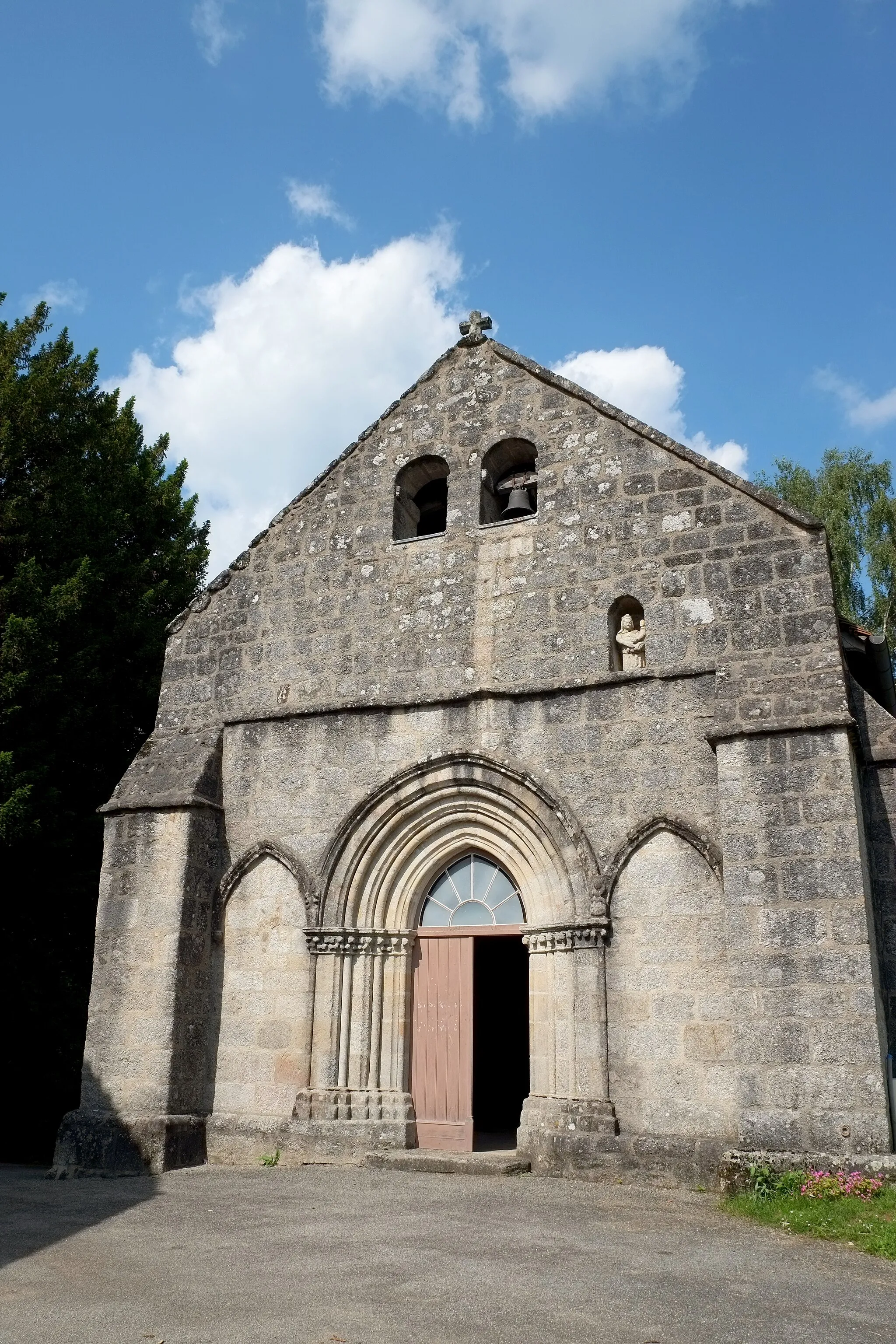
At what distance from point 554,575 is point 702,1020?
3955 mm

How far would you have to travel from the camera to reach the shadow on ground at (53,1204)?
21.0 ft

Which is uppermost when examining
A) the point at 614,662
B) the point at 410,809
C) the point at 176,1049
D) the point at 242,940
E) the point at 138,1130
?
the point at 614,662

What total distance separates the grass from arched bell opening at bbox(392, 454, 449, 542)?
6337 mm

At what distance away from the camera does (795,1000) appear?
7.58 m

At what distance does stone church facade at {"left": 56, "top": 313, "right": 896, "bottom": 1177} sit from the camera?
26.2 feet

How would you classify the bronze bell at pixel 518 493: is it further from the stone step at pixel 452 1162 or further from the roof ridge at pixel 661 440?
the stone step at pixel 452 1162

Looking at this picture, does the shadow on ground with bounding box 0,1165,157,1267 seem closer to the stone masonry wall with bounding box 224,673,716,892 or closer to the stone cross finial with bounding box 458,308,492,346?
the stone masonry wall with bounding box 224,673,716,892

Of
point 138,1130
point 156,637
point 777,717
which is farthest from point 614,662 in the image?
point 156,637

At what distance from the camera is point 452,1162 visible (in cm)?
856

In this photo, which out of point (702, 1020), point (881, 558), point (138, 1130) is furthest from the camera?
point (881, 558)

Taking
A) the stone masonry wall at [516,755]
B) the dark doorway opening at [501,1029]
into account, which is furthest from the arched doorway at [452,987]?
the dark doorway opening at [501,1029]

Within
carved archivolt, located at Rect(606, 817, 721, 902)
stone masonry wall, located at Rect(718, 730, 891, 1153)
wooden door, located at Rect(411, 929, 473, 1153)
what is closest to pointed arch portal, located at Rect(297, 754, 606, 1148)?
wooden door, located at Rect(411, 929, 473, 1153)

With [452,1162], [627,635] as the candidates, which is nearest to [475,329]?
[627,635]

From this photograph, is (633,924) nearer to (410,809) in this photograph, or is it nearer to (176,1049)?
(410,809)
